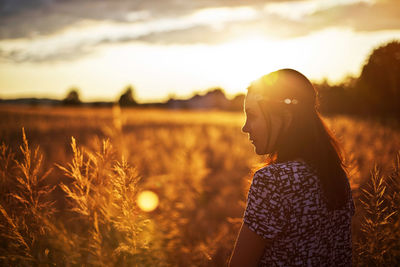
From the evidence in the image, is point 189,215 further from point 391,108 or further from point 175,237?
point 391,108

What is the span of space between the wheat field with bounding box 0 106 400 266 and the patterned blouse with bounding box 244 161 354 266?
68 centimetres

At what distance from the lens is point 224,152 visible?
9.71 metres

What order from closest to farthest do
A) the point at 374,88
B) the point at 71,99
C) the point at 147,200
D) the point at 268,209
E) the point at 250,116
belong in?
the point at 268,209 → the point at 250,116 → the point at 147,200 → the point at 374,88 → the point at 71,99

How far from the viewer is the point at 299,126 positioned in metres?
1.48

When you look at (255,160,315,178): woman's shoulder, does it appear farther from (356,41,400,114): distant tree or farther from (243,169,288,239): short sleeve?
(356,41,400,114): distant tree

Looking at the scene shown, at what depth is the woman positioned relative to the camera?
50.3 inches

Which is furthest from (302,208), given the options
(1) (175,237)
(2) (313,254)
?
(1) (175,237)

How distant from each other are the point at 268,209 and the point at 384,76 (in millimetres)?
13560

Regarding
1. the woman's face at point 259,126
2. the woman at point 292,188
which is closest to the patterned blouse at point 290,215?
the woman at point 292,188

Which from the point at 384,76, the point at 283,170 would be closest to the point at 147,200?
the point at 283,170

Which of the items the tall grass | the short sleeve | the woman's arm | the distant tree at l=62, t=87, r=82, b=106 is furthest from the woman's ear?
the distant tree at l=62, t=87, r=82, b=106

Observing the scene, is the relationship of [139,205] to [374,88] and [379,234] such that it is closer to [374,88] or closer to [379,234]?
[379,234]

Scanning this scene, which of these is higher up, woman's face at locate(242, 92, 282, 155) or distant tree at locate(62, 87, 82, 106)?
distant tree at locate(62, 87, 82, 106)

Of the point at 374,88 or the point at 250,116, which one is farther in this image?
the point at 374,88
